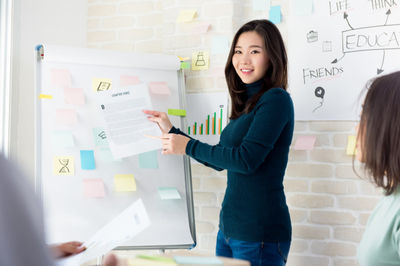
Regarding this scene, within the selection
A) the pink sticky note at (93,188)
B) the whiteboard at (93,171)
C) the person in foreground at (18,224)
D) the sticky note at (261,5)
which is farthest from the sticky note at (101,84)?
the person in foreground at (18,224)

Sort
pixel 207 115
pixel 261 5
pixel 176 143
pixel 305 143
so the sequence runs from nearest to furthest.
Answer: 1. pixel 176 143
2. pixel 305 143
3. pixel 261 5
4. pixel 207 115

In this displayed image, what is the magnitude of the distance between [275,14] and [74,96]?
1083 mm

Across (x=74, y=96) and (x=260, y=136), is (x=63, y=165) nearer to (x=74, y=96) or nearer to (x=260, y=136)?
(x=74, y=96)

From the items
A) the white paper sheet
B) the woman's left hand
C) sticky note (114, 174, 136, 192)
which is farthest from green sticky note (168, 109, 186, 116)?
the white paper sheet

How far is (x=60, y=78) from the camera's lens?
2.12 metres

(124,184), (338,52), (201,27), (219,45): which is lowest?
(124,184)

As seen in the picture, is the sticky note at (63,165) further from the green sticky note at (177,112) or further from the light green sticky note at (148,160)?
the green sticky note at (177,112)

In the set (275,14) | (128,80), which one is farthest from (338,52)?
(128,80)

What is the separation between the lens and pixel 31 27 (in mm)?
2482

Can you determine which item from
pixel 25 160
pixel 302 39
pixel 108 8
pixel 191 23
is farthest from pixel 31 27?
pixel 302 39

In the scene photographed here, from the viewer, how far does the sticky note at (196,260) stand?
99 cm

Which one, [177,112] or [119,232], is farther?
[177,112]

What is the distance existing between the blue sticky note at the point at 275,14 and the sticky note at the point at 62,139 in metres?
1.16

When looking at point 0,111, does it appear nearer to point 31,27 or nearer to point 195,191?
point 31,27
